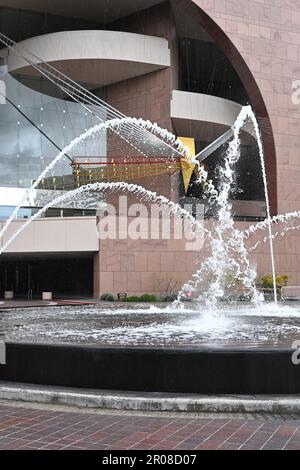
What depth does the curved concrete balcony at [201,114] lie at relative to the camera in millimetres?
35938

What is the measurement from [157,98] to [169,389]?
31.5 meters

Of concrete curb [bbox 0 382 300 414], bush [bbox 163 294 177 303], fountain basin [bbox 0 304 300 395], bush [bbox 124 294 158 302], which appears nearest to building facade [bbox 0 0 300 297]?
bush [bbox 163 294 177 303]

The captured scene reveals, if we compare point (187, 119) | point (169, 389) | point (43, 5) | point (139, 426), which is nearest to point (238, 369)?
point (169, 389)

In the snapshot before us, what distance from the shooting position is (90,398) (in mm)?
6512

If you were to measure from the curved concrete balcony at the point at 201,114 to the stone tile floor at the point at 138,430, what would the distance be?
3108cm

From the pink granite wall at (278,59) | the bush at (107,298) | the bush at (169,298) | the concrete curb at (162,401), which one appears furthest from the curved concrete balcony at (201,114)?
the concrete curb at (162,401)

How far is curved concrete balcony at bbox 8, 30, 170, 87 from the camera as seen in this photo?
34188mm

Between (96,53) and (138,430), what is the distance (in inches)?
1251

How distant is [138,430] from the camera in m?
5.55

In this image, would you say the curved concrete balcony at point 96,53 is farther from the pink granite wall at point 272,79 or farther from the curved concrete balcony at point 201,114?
the curved concrete balcony at point 201,114

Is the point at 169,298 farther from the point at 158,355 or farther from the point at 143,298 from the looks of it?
the point at 158,355

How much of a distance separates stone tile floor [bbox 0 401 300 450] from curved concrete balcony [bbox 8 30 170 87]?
101 ft

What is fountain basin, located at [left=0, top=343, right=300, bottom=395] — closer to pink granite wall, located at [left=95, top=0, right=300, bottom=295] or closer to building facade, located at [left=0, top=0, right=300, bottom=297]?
building facade, located at [left=0, top=0, right=300, bottom=297]

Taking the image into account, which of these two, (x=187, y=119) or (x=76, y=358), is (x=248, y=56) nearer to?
(x=187, y=119)
